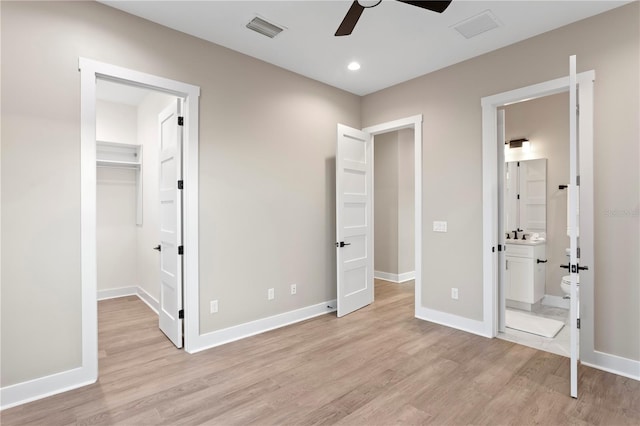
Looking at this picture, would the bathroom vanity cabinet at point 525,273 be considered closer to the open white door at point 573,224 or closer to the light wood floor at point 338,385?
the light wood floor at point 338,385

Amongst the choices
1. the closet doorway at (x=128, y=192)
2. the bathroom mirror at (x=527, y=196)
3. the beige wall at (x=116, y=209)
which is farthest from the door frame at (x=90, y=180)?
the bathroom mirror at (x=527, y=196)

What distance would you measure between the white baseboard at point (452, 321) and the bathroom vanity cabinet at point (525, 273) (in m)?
1.22

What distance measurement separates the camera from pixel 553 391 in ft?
7.90

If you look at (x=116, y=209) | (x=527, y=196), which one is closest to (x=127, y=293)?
(x=116, y=209)

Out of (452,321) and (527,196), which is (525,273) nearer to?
(527,196)

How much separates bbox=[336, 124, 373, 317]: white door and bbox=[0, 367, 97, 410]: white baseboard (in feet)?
8.52

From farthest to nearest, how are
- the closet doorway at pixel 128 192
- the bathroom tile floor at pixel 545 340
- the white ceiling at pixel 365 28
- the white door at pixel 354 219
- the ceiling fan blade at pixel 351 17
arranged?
the closet doorway at pixel 128 192 < the white door at pixel 354 219 < the bathroom tile floor at pixel 545 340 < the white ceiling at pixel 365 28 < the ceiling fan blade at pixel 351 17

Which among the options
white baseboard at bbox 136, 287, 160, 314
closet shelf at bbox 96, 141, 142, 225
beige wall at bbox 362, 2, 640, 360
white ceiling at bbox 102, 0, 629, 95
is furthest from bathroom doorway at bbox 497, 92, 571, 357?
closet shelf at bbox 96, 141, 142, 225

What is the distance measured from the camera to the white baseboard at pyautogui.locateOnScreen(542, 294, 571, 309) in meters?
4.39

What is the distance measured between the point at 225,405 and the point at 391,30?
11.0ft

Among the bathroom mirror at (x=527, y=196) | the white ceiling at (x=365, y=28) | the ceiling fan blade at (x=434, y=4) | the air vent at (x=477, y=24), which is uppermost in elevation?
the white ceiling at (x=365, y=28)

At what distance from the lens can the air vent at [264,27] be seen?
2916mm

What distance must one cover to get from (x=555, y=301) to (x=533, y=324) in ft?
3.24

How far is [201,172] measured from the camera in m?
3.21
